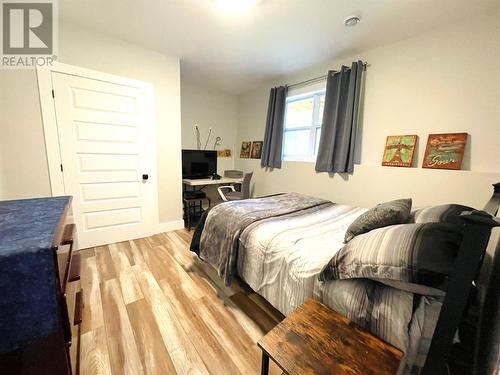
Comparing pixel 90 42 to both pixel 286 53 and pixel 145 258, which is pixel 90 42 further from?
pixel 145 258

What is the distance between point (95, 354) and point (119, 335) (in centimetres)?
15

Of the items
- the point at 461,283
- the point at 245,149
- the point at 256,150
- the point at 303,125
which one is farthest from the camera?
the point at 245,149

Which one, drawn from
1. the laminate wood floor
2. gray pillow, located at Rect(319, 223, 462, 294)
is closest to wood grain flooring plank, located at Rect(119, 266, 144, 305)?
the laminate wood floor

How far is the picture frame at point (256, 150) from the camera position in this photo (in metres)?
4.03

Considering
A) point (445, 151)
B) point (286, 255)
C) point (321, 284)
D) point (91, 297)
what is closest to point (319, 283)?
point (321, 284)

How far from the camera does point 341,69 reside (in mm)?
2658

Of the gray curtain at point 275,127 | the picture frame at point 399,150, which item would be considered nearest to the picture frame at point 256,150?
Result: the gray curtain at point 275,127

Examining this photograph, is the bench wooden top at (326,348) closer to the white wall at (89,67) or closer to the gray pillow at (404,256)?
the gray pillow at (404,256)

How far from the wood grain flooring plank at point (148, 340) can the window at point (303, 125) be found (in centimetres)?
288

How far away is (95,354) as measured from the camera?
4.08 ft

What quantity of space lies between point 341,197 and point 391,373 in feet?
7.32

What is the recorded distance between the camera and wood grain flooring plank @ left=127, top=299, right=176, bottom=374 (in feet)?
3.89

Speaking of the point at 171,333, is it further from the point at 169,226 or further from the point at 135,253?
the point at 169,226

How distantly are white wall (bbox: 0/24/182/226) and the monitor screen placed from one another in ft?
1.92
